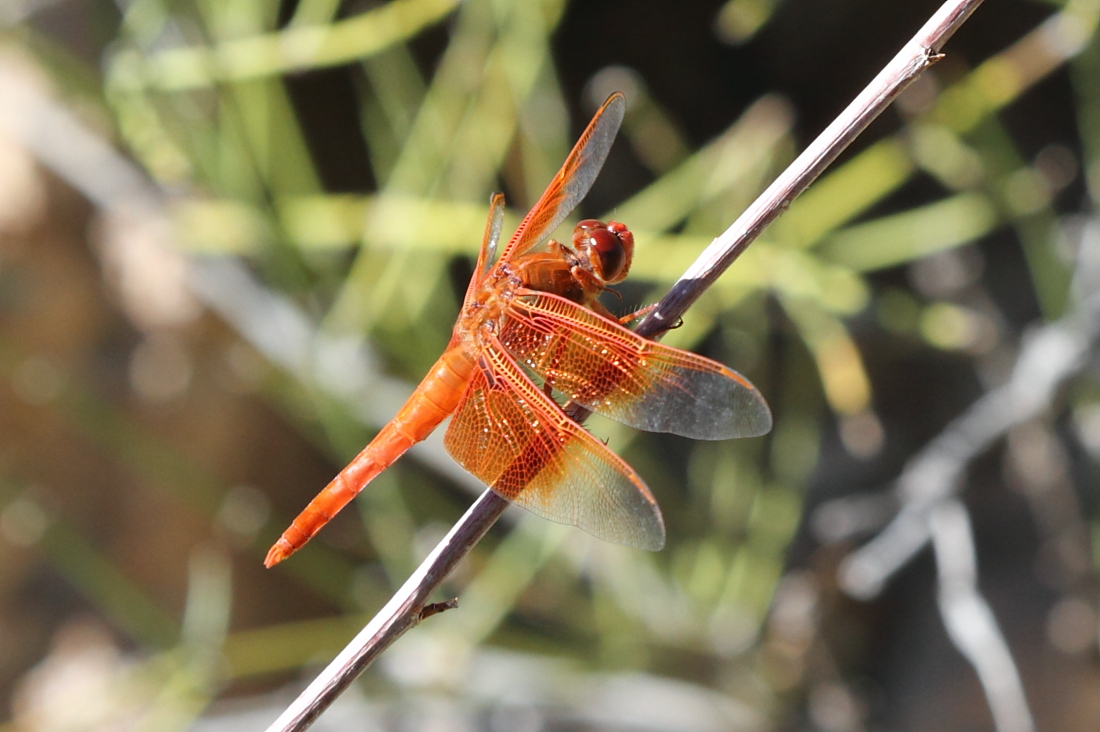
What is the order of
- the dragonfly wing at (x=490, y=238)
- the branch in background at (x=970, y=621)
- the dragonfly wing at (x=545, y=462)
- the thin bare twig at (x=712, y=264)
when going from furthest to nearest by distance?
the branch in background at (x=970, y=621) → the dragonfly wing at (x=490, y=238) → the dragonfly wing at (x=545, y=462) → the thin bare twig at (x=712, y=264)

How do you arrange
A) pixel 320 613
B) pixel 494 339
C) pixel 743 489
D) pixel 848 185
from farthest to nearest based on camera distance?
1. pixel 320 613
2. pixel 743 489
3. pixel 848 185
4. pixel 494 339

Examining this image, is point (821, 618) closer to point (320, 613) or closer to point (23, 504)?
point (320, 613)

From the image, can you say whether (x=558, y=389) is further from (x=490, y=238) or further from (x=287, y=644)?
(x=287, y=644)

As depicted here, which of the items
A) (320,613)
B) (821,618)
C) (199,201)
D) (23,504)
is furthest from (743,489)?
(23,504)

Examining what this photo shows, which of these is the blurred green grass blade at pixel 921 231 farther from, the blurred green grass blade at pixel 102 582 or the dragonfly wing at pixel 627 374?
the blurred green grass blade at pixel 102 582

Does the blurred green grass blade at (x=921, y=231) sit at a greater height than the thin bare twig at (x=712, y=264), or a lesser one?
greater

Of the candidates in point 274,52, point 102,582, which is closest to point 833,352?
point 274,52

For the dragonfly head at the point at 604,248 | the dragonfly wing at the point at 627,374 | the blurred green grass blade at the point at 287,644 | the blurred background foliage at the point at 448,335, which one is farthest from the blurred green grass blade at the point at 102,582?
the dragonfly head at the point at 604,248
